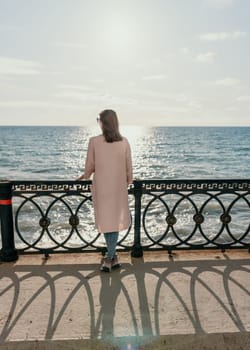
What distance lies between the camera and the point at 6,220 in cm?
439

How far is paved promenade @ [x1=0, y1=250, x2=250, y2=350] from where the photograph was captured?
2.77 m

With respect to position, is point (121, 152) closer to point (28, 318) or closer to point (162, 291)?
point (162, 291)

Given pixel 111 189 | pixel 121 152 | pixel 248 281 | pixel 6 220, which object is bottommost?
pixel 248 281

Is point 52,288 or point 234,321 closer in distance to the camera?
point 234,321

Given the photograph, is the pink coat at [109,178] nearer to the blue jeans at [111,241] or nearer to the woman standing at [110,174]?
the woman standing at [110,174]

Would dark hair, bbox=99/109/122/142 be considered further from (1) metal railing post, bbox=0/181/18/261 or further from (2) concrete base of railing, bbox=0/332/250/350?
(2) concrete base of railing, bbox=0/332/250/350

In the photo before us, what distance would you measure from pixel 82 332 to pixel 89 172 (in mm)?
1773

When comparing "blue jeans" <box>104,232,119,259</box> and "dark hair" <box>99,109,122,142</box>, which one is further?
"blue jeans" <box>104,232,119,259</box>

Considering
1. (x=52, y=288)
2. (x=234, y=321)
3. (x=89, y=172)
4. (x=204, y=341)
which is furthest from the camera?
(x=89, y=172)

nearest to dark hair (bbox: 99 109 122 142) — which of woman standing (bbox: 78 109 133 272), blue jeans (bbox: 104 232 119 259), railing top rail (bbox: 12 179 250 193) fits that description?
woman standing (bbox: 78 109 133 272)

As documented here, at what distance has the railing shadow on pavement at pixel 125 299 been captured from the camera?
2.93 m

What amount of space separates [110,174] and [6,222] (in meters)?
1.69

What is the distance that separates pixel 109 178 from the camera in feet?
12.5

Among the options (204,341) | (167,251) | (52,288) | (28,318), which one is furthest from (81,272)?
(204,341)
